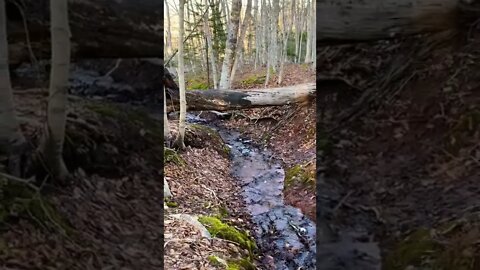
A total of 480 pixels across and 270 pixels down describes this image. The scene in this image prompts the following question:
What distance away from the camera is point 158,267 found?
1566 millimetres

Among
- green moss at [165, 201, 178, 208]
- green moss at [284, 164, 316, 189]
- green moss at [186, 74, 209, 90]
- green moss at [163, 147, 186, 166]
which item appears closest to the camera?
green moss at [165, 201, 178, 208]

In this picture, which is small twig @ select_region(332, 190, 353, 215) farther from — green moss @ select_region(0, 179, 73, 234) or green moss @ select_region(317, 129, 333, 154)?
green moss @ select_region(0, 179, 73, 234)

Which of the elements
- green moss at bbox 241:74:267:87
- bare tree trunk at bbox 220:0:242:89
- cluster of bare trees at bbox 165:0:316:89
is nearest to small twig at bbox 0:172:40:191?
bare tree trunk at bbox 220:0:242:89

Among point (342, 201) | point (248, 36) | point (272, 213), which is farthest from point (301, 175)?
point (248, 36)

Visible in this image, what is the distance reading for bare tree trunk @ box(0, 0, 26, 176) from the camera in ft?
4.55

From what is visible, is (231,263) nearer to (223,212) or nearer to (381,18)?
(223,212)

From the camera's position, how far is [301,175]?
13.0 feet

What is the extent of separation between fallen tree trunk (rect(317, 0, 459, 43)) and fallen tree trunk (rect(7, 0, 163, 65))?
0.56m

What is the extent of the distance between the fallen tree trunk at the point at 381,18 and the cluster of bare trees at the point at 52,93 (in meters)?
0.82

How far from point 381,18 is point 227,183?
2773mm

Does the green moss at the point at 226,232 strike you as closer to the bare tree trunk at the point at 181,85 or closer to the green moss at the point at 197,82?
the bare tree trunk at the point at 181,85

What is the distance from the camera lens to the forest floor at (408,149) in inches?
57.8

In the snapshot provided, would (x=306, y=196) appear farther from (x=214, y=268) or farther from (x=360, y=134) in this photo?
(x=360, y=134)

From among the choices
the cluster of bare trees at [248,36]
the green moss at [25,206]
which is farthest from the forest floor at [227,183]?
the green moss at [25,206]
